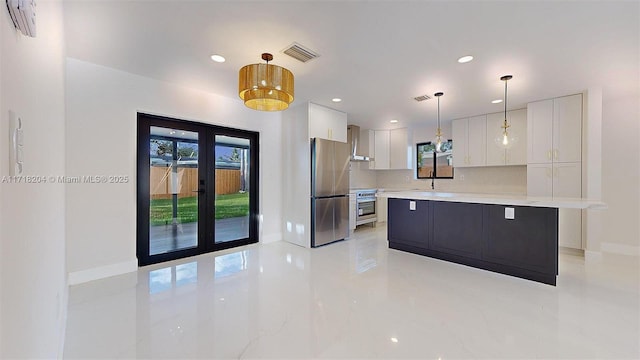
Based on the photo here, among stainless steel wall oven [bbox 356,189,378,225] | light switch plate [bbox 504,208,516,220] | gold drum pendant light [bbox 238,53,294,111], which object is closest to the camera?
gold drum pendant light [bbox 238,53,294,111]

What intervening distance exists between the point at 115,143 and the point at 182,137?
80cm

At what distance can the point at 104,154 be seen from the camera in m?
3.05

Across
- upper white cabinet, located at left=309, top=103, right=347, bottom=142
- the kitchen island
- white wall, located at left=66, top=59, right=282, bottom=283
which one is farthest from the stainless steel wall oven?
white wall, located at left=66, top=59, right=282, bottom=283

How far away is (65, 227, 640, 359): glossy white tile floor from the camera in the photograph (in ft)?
5.88

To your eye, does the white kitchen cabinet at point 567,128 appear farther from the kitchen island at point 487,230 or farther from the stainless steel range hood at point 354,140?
the stainless steel range hood at point 354,140

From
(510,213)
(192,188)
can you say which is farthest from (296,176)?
(510,213)

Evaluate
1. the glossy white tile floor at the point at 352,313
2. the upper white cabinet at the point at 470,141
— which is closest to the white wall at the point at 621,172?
the glossy white tile floor at the point at 352,313

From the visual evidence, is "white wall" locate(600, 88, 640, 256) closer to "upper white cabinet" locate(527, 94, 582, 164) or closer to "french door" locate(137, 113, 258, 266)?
"upper white cabinet" locate(527, 94, 582, 164)

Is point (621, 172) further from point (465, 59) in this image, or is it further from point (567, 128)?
point (465, 59)

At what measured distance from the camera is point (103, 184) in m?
3.04

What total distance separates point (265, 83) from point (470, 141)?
464 centimetres

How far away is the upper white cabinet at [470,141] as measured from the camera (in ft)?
17.1

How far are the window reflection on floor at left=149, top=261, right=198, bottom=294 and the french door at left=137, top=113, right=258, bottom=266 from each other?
40 cm

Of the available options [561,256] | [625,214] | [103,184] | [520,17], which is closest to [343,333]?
[520,17]
